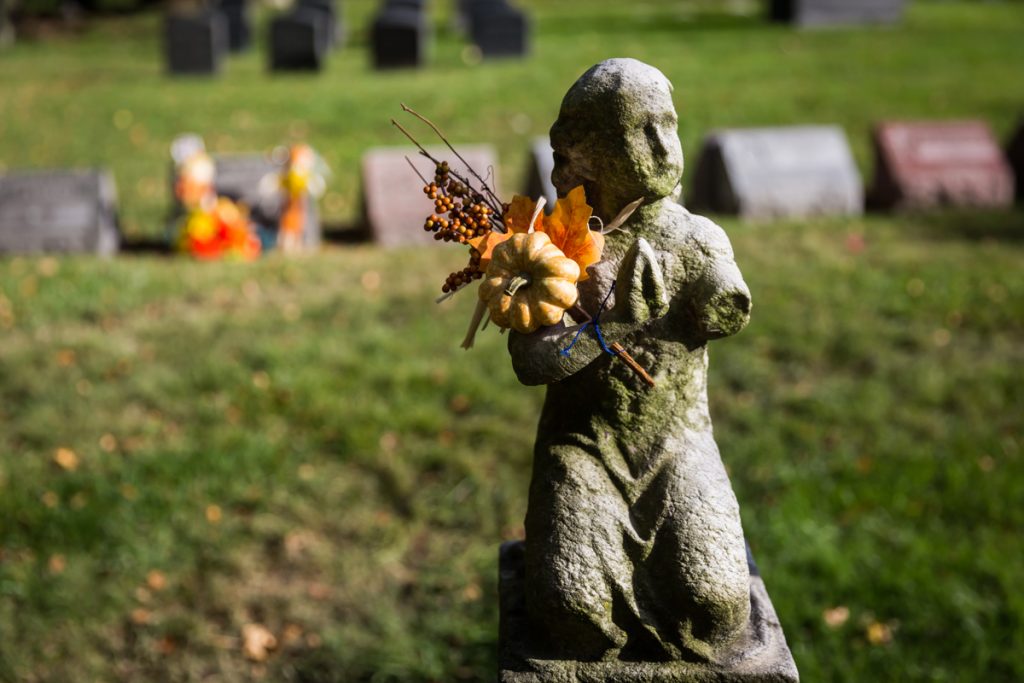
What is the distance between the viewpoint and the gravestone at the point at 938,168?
30.0ft

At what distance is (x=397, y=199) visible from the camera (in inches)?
340

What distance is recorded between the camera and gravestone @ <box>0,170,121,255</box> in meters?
8.30

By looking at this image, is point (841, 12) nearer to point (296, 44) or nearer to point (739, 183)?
point (296, 44)

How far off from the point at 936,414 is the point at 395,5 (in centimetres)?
1357

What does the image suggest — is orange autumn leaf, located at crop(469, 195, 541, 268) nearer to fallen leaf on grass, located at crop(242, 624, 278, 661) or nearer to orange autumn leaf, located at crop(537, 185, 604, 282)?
orange autumn leaf, located at crop(537, 185, 604, 282)

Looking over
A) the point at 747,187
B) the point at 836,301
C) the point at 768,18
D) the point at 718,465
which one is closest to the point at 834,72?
the point at 768,18

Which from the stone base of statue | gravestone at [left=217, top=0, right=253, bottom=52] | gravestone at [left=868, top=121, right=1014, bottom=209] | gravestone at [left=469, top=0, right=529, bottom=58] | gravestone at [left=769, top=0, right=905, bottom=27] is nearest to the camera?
the stone base of statue

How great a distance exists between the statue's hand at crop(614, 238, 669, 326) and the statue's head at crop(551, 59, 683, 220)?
0.17 m

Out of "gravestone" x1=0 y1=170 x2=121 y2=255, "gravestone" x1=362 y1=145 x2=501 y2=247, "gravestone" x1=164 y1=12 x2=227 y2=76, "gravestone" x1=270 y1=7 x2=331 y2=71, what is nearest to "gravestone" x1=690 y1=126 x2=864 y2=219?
"gravestone" x1=362 y1=145 x2=501 y2=247

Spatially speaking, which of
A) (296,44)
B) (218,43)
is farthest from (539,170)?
(218,43)

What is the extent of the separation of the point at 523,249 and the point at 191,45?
567 inches

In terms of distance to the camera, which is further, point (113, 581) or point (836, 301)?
point (836, 301)

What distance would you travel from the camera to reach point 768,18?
1828 cm

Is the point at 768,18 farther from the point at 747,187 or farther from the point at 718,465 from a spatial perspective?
the point at 718,465
